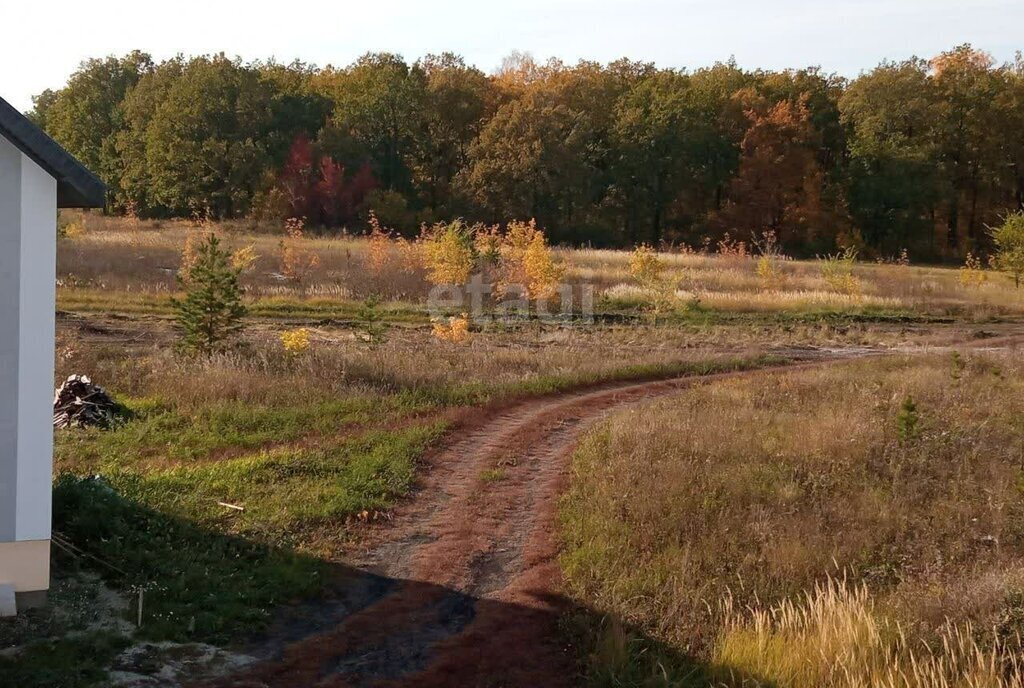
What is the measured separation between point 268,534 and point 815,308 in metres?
→ 27.8

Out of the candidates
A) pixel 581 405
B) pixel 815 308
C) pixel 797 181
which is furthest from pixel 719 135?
pixel 581 405

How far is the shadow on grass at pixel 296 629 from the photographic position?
7.38m

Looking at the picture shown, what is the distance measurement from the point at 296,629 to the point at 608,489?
445 cm

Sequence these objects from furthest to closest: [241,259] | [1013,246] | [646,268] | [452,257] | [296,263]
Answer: [1013,246] → [296,263] → [646,268] → [452,257] → [241,259]

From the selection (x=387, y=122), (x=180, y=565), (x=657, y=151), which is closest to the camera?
(x=180, y=565)

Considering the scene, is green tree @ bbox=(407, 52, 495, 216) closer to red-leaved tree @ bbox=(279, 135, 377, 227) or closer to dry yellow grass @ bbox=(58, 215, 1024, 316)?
red-leaved tree @ bbox=(279, 135, 377, 227)

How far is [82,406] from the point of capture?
→ 1396 centimetres

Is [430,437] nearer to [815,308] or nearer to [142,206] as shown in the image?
[815,308]

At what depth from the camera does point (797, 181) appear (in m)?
65.4

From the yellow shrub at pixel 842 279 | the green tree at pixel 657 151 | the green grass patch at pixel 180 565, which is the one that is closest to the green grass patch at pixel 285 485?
the green grass patch at pixel 180 565

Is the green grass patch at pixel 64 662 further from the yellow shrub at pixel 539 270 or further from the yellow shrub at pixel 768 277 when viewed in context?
the yellow shrub at pixel 768 277

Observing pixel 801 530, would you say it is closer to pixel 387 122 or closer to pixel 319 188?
pixel 319 188

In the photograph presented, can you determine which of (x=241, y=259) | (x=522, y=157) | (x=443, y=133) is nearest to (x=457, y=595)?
(x=241, y=259)

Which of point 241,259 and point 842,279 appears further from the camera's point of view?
point 842,279
